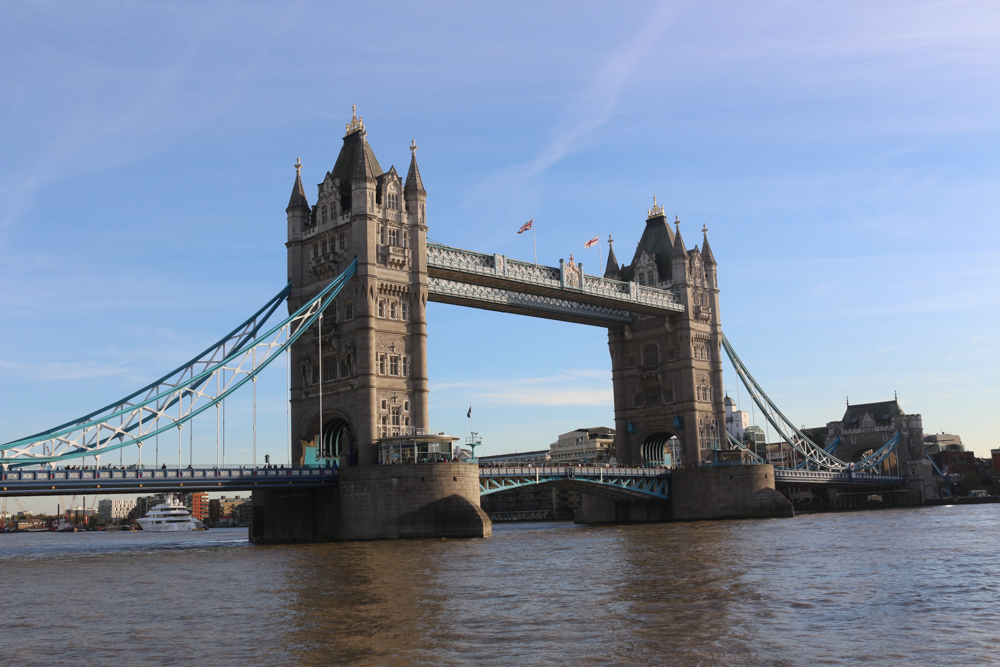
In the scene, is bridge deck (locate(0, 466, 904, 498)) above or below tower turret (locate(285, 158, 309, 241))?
below

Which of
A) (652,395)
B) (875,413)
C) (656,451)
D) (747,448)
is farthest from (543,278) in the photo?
(875,413)

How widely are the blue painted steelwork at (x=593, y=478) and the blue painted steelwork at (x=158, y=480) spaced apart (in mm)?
13174

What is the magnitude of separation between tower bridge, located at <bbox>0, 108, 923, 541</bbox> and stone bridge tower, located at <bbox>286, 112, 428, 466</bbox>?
0.37 feet

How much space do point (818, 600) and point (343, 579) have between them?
58.6 feet

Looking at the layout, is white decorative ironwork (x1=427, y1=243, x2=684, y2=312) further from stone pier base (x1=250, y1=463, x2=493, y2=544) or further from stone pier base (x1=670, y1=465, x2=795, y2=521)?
stone pier base (x1=250, y1=463, x2=493, y2=544)

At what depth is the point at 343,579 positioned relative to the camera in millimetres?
37969

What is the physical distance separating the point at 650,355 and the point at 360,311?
133ft

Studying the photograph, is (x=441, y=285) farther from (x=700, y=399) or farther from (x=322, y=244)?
(x=700, y=399)

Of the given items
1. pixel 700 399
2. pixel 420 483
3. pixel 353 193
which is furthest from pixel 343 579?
pixel 700 399

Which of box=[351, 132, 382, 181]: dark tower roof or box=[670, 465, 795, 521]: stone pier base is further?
box=[670, 465, 795, 521]: stone pier base

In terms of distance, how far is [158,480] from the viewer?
59188 mm

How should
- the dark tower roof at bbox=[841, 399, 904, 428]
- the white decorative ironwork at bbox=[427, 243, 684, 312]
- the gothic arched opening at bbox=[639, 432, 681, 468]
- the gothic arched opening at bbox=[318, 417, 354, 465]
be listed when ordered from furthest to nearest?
the dark tower roof at bbox=[841, 399, 904, 428]
the gothic arched opening at bbox=[639, 432, 681, 468]
the white decorative ironwork at bbox=[427, 243, 684, 312]
the gothic arched opening at bbox=[318, 417, 354, 465]

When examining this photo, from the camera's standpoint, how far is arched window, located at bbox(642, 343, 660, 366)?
332 ft

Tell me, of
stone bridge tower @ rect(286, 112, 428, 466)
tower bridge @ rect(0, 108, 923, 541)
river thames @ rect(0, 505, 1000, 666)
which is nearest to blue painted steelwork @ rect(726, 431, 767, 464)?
tower bridge @ rect(0, 108, 923, 541)
